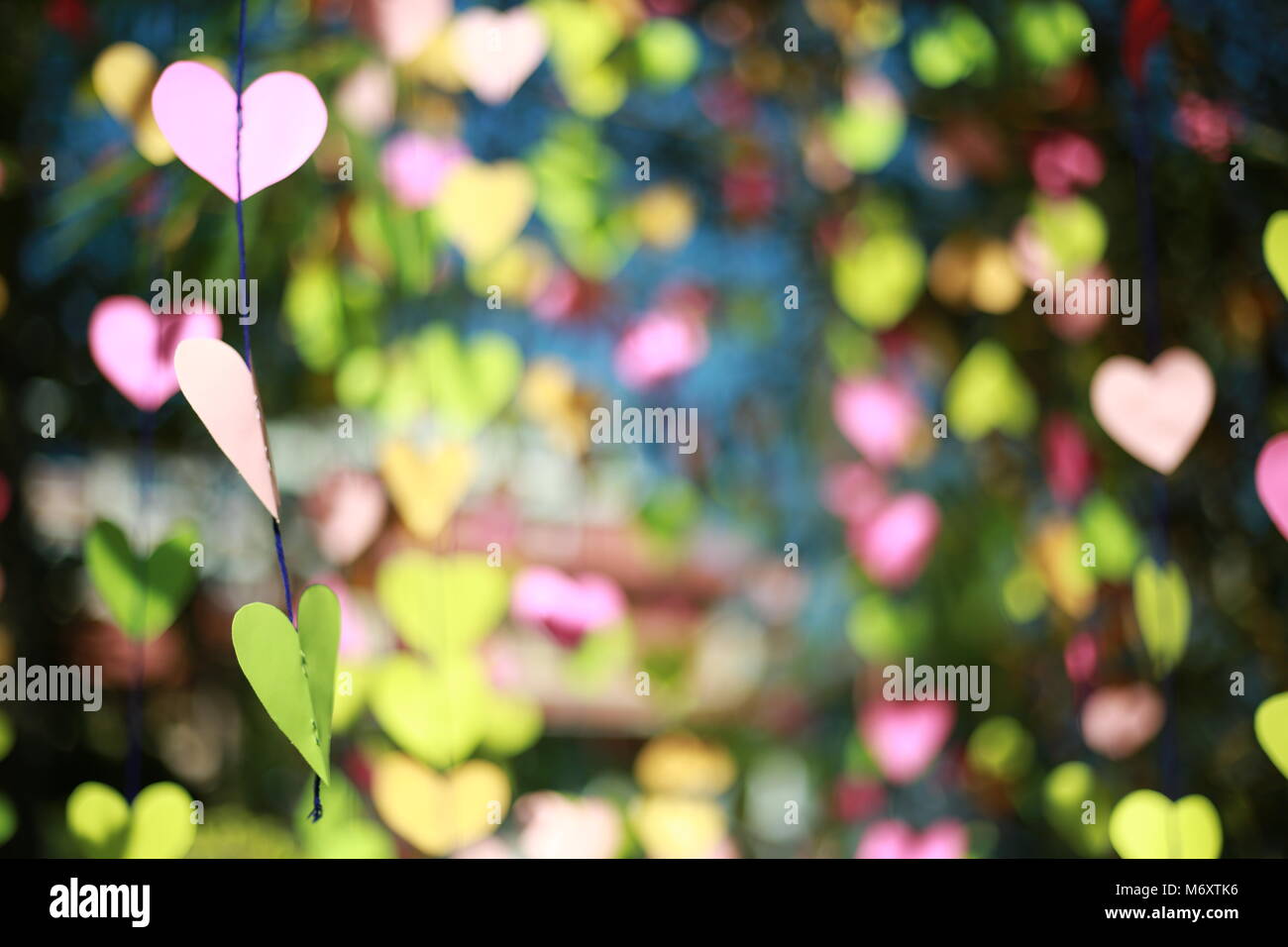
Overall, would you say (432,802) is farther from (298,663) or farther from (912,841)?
(912,841)

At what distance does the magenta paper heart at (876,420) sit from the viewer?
0.65 m

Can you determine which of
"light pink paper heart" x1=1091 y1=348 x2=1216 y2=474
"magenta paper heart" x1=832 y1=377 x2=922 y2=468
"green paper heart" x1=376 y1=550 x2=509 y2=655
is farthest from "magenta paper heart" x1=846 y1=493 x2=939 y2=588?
"green paper heart" x1=376 y1=550 x2=509 y2=655

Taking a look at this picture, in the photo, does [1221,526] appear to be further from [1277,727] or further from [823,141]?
[823,141]

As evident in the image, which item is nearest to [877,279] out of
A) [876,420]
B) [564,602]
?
[876,420]

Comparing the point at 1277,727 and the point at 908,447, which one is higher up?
the point at 908,447

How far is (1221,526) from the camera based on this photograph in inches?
26.1

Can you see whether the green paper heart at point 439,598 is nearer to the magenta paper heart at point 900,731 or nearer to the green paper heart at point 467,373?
the green paper heart at point 467,373

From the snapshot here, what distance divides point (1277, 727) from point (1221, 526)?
13 cm

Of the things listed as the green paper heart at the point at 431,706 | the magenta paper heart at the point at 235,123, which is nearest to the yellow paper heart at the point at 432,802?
the green paper heart at the point at 431,706

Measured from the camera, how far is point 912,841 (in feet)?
2.11

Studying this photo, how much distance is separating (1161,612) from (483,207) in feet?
1.71

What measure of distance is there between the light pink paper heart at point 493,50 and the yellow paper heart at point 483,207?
0.05 m
